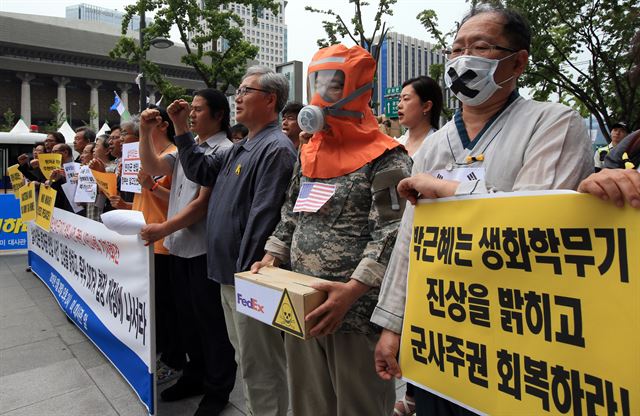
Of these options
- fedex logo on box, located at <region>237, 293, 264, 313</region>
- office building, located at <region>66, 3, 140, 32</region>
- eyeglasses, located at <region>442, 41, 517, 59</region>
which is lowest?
fedex logo on box, located at <region>237, 293, 264, 313</region>

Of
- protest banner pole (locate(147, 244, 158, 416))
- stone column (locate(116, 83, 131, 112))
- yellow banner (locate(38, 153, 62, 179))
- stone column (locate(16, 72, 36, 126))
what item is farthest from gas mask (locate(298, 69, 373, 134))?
stone column (locate(116, 83, 131, 112))

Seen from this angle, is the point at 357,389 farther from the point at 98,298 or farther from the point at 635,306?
the point at 98,298

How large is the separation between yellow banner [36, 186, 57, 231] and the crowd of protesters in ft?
7.39

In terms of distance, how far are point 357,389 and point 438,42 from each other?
595 inches

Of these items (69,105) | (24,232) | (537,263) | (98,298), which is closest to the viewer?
(537,263)

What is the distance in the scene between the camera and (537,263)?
3.69 feet

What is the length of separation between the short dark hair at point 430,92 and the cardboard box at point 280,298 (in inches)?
67.8

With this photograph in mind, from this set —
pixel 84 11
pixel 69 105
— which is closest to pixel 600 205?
pixel 69 105

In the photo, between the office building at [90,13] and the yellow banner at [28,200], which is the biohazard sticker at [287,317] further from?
the office building at [90,13]

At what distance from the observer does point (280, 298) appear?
1634mm

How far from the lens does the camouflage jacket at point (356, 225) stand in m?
1.77

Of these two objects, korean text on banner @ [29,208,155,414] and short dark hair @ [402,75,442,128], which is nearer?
korean text on banner @ [29,208,155,414]

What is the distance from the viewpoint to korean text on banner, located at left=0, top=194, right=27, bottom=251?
25.0ft

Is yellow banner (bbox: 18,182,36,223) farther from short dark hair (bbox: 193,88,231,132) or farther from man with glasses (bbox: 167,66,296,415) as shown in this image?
man with glasses (bbox: 167,66,296,415)
